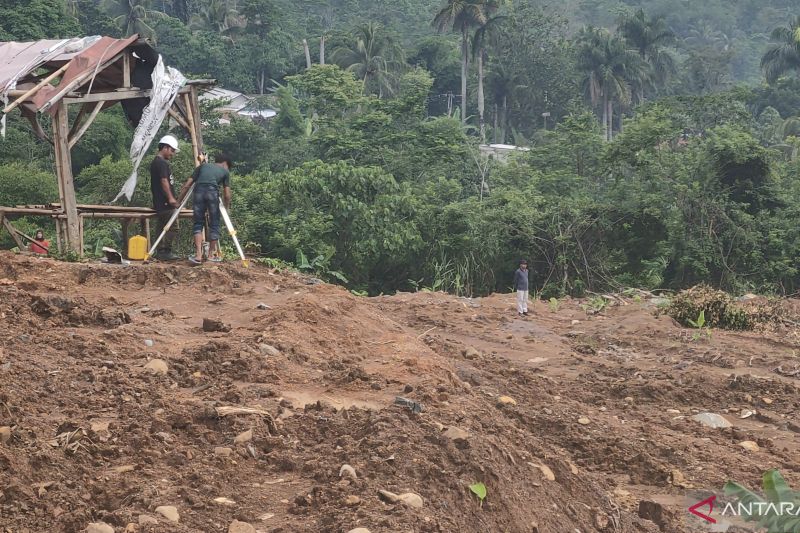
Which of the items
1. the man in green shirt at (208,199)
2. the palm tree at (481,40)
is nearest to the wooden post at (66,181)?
the man in green shirt at (208,199)

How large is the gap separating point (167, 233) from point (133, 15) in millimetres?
39608

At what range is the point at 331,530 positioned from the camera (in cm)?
374

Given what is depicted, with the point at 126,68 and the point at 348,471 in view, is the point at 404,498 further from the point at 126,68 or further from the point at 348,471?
the point at 126,68

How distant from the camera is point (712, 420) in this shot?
7.25m

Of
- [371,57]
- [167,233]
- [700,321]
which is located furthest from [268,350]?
[371,57]

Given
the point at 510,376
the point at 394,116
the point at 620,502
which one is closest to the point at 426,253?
the point at 394,116

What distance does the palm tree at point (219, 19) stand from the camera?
52.2 m

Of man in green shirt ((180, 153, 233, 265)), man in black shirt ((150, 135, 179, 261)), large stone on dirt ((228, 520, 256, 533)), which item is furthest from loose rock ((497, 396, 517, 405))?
man in black shirt ((150, 135, 179, 261))

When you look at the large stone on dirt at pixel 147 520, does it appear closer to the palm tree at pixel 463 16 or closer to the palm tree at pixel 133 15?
the palm tree at pixel 463 16

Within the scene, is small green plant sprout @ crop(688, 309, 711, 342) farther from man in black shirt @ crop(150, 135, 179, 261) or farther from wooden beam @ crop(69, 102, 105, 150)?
wooden beam @ crop(69, 102, 105, 150)

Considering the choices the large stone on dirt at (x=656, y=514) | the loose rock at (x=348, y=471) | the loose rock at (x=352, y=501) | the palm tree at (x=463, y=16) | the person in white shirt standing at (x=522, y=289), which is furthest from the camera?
the palm tree at (x=463, y=16)

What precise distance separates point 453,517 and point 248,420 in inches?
51.1

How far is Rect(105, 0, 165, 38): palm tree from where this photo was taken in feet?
151

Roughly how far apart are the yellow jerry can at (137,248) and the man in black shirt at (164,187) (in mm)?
318
